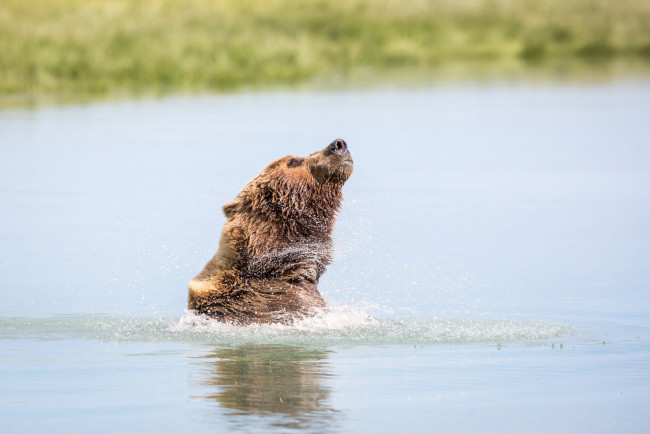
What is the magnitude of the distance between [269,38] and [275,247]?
1140 inches

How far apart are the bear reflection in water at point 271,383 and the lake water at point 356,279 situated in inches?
0.9

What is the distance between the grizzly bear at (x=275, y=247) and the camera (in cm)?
963

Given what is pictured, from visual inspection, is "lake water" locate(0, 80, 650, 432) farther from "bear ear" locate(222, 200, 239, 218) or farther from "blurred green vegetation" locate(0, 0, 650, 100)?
"blurred green vegetation" locate(0, 0, 650, 100)

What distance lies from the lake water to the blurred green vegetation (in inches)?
203

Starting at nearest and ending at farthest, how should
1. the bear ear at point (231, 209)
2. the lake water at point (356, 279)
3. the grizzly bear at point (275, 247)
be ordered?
the lake water at point (356, 279) → the grizzly bear at point (275, 247) → the bear ear at point (231, 209)

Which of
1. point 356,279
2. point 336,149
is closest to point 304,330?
point 336,149

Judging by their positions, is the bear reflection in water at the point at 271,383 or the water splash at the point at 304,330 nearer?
the bear reflection in water at the point at 271,383

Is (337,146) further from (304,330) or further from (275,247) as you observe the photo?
(304,330)

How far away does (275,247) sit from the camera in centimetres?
969

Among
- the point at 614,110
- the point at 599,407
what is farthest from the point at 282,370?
the point at 614,110

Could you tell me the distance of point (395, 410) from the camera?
315 inches

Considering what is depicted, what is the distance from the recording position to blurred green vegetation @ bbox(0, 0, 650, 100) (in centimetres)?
3234

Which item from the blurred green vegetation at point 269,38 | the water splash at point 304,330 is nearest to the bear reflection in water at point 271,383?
the water splash at point 304,330

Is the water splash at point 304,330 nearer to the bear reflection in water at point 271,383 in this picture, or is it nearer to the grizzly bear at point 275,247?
the grizzly bear at point 275,247
